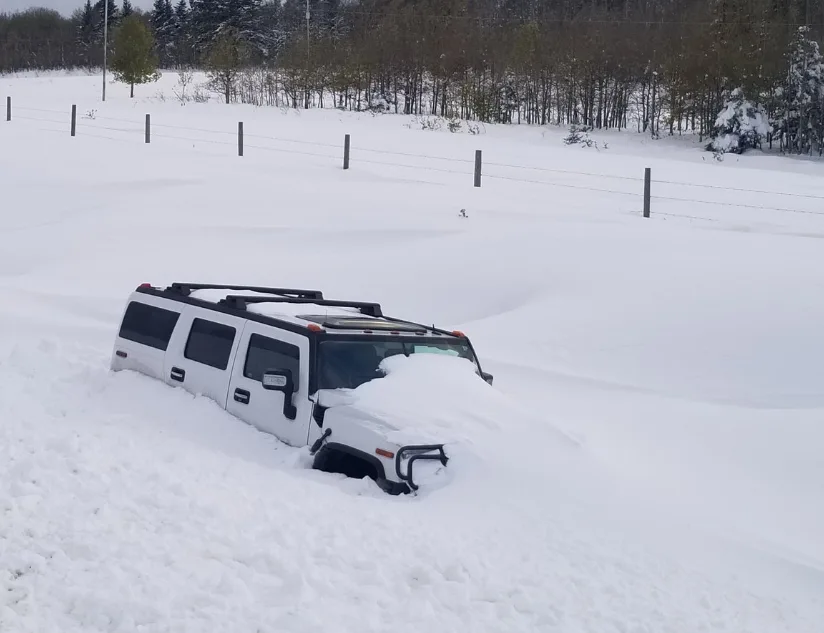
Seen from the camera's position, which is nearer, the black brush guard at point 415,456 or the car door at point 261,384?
the black brush guard at point 415,456

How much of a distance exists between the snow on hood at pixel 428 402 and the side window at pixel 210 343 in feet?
4.68

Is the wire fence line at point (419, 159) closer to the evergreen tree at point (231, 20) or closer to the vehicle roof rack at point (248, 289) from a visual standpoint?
the vehicle roof rack at point (248, 289)

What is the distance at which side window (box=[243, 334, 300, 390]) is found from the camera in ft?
24.7

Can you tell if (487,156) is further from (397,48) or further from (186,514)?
(186,514)

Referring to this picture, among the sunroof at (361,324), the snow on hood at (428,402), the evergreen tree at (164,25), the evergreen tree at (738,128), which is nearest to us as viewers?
the snow on hood at (428,402)

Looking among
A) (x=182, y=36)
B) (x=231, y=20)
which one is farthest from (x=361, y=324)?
(x=182, y=36)

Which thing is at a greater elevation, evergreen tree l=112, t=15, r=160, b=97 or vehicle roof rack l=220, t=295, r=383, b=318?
evergreen tree l=112, t=15, r=160, b=97

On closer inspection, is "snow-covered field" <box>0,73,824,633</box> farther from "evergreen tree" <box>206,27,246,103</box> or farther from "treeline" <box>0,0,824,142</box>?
"evergreen tree" <box>206,27,246,103</box>

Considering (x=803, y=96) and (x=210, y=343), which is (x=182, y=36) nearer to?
(x=803, y=96)

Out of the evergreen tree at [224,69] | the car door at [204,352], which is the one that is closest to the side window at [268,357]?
the car door at [204,352]

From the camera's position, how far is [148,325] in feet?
30.6

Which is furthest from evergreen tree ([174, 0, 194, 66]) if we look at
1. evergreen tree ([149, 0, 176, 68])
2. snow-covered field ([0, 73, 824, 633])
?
snow-covered field ([0, 73, 824, 633])

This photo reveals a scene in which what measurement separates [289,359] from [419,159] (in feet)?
76.6

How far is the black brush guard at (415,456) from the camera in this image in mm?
6555
